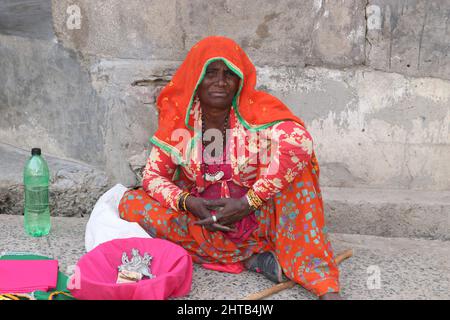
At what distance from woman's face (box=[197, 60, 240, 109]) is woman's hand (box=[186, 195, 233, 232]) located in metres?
0.44

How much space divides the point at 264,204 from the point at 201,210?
297 millimetres

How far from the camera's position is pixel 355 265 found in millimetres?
3135

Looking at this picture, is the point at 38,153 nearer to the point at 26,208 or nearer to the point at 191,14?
the point at 26,208

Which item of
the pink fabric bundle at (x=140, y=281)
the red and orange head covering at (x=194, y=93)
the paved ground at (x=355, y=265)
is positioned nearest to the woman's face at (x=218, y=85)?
the red and orange head covering at (x=194, y=93)

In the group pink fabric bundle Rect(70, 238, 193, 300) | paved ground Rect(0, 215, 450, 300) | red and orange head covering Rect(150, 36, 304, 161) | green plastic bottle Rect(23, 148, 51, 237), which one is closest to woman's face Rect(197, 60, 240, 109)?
red and orange head covering Rect(150, 36, 304, 161)

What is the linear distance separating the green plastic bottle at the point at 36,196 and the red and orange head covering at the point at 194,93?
793 millimetres

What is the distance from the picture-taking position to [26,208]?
3.47 metres

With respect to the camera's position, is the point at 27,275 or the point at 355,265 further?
the point at 355,265

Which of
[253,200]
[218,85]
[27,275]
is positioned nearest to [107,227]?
[27,275]

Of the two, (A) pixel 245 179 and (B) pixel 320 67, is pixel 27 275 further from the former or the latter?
(B) pixel 320 67

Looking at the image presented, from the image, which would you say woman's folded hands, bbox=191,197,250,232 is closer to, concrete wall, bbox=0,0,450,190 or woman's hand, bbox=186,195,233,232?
woman's hand, bbox=186,195,233,232

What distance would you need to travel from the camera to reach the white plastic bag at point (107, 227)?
3021mm

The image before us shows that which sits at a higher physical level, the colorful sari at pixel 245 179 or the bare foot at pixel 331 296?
the colorful sari at pixel 245 179

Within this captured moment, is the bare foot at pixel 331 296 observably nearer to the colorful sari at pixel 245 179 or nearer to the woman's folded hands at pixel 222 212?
the colorful sari at pixel 245 179
